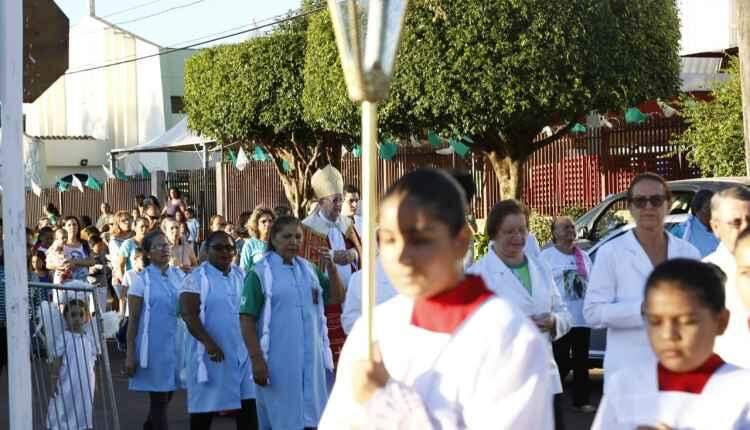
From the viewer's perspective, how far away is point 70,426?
10.3 m

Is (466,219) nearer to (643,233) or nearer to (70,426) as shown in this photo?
(643,233)

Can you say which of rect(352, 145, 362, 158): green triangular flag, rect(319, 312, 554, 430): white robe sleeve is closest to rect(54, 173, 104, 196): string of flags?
rect(352, 145, 362, 158): green triangular flag

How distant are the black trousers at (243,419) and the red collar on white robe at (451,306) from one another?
617cm

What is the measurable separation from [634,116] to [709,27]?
28.8 feet

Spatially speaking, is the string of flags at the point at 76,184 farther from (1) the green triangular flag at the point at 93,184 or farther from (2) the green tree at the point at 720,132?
(2) the green tree at the point at 720,132

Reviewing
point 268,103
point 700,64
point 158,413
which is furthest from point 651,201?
point 700,64

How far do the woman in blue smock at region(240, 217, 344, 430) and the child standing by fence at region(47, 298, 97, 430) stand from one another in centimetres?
180

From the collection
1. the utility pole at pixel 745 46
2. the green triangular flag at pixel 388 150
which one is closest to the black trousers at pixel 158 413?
the utility pole at pixel 745 46

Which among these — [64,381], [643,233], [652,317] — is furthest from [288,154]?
[652,317]

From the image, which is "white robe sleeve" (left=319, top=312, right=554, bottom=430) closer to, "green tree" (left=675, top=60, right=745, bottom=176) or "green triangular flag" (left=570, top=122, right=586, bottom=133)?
"green tree" (left=675, top=60, right=745, bottom=176)

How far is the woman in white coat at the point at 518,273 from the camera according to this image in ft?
24.7

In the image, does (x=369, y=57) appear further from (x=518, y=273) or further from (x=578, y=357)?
(x=578, y=357)

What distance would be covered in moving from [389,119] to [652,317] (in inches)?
772

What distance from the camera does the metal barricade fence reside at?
10.1 meters
